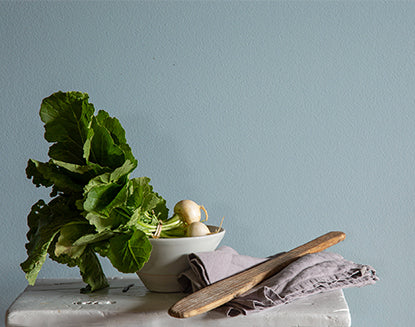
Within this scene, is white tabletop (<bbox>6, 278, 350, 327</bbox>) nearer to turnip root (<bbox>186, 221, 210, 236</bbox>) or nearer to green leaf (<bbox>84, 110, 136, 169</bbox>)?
turnip root (<bbox>186, 221, 210, 236</bbox>)

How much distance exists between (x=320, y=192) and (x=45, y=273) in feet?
2.65

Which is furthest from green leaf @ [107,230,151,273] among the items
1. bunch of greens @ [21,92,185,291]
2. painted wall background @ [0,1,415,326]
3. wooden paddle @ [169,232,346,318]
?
painted wall background @ [0,1,415,326]

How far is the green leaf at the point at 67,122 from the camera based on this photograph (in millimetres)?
905

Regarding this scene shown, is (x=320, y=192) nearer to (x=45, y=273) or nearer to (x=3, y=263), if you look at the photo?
(x=45, y=273)

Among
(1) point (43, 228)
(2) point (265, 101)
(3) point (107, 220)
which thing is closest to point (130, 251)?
(3) point (107, 220)

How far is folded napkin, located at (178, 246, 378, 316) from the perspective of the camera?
863 millimetres

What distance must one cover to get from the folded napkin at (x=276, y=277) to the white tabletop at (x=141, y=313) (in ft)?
0.05

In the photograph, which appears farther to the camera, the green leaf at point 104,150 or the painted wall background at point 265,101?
the painted wall background at point 265,101

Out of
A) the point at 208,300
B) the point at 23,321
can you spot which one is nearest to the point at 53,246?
the point at 23,321

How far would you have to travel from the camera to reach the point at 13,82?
1477mm

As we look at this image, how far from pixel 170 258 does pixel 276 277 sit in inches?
7.6

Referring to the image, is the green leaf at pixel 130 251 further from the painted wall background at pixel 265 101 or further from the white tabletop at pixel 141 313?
the painted wall background at pixel 265 101

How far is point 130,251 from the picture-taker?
876 mm

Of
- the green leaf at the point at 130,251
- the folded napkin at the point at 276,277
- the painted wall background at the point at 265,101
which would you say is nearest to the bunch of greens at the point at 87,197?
the green leaf at the point at 130,251
